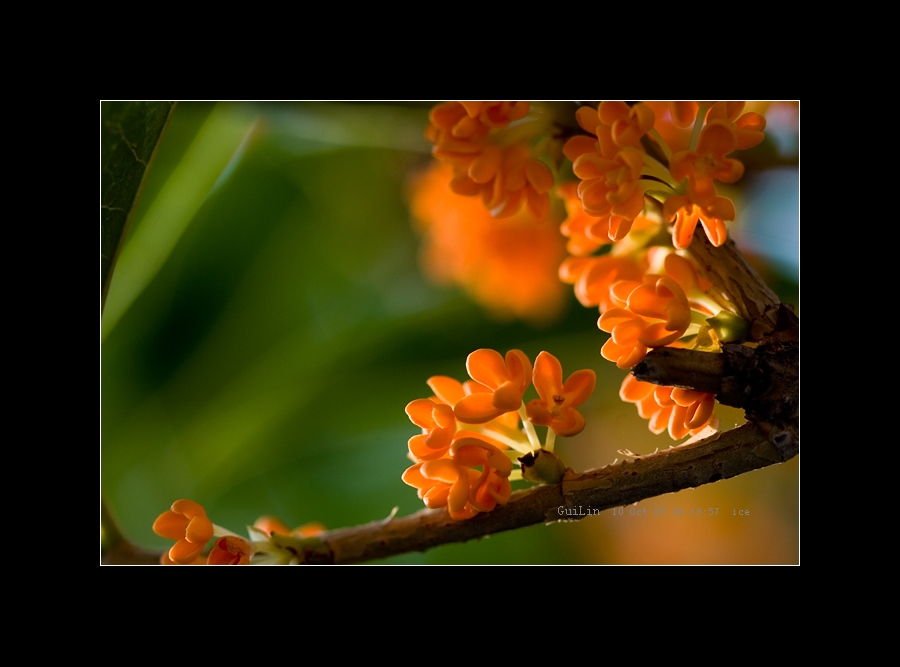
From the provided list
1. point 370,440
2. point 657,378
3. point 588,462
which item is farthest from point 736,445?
point 370,440

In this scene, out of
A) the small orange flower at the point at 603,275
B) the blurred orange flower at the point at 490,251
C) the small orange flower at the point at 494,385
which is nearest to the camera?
the small orange flower at the point at 494,385

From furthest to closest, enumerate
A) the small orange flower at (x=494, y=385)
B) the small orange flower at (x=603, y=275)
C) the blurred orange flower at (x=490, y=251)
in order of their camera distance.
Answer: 1. the blurred orange flower at (x=490, y=251)
2. the small orange flower at (x=603, y=275)
3. the small orange flower at (x=494, y=385)

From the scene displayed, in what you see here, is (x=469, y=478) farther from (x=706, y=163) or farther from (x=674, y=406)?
(x=706, y=163)

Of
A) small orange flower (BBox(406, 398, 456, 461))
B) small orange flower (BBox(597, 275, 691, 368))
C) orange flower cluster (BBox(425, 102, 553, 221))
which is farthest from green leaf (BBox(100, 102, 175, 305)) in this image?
small orange flower (BBox(597, 275, 691, 368))

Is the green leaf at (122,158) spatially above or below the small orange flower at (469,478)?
above

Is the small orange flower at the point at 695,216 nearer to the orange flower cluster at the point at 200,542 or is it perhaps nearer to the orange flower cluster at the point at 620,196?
the orange flower cluster at the point at 620,196

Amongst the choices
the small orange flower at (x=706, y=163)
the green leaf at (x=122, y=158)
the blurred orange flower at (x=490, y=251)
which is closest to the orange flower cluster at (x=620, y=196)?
the small orange flower at (x=706, y=163)

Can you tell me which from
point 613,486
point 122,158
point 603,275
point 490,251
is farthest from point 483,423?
point 490,251

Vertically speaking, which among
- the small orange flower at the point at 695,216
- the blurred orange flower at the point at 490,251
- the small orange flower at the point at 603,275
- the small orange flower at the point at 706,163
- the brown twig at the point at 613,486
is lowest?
the brown twig at the point at 613,486
